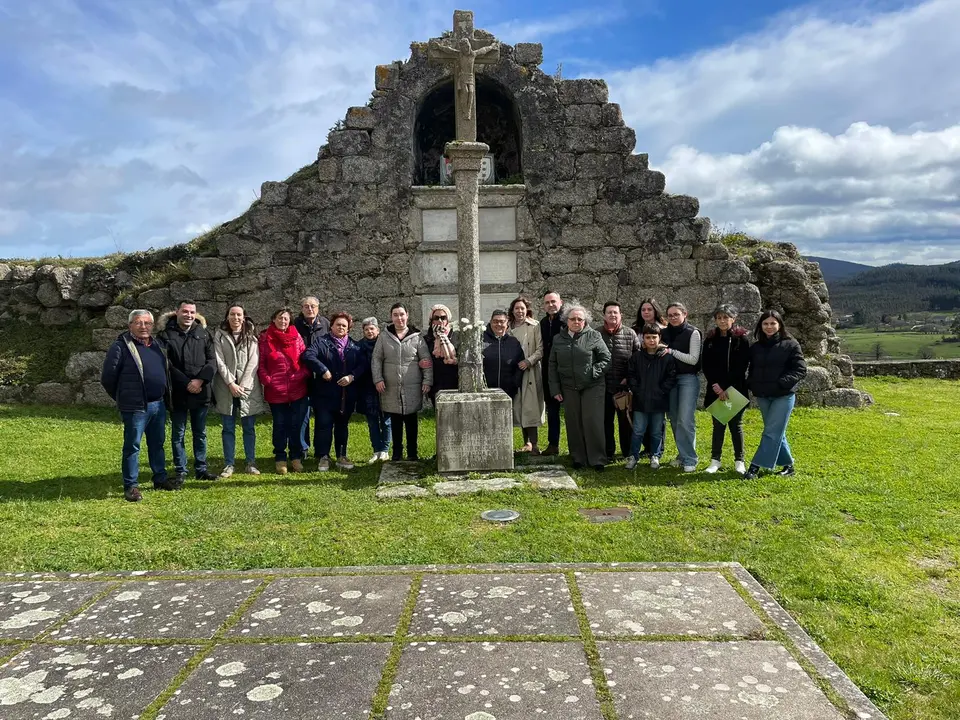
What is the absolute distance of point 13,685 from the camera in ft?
9.66

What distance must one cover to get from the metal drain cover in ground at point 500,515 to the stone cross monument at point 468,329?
4.03 feet

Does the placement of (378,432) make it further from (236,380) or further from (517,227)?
(517,227)

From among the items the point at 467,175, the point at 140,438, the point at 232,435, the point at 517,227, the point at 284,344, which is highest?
the point at 467,175

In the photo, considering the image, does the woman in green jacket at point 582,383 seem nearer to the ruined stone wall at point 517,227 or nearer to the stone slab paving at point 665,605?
the stone slab paving at point 665,605

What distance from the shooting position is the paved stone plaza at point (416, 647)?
277 centimetres

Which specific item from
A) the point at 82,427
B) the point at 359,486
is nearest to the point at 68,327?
the point at 82,427

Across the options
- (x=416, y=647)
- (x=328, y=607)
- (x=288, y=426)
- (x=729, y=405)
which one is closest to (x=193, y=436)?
(x=288, y=426)

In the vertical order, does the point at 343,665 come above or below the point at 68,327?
below

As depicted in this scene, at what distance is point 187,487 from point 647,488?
4.23 m

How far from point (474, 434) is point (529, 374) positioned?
3.97 feet

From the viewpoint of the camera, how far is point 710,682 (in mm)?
2904

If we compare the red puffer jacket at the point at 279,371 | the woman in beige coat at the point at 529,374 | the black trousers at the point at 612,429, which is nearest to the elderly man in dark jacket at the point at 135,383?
the red puffer jacket at the point at 279,371

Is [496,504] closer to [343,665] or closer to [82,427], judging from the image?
[343,665]

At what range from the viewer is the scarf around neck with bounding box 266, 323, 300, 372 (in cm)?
710
